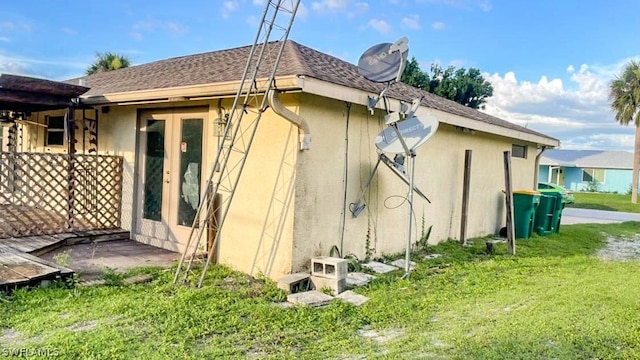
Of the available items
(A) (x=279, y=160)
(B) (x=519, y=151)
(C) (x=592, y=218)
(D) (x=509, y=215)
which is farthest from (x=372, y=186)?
(C) (x=592, y=218)

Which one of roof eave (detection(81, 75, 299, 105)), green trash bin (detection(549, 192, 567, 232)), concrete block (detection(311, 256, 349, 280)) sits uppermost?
roof eave (detection(81, 75, 299, 105))

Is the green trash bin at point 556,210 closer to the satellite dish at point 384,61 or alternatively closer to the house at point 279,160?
the house at point 279,160

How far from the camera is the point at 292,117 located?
5.21 m

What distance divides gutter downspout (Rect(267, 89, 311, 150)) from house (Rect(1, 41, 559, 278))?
2 centimetres

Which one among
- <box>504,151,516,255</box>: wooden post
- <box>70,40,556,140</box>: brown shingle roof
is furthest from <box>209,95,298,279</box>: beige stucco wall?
<box>504,151,516,255</box>: wooden post

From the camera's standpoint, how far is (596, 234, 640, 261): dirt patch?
8435mm

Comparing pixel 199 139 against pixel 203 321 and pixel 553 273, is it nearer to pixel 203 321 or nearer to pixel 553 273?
pixel 203 321

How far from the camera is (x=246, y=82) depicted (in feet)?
17.6

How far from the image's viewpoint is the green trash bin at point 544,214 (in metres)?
10.6

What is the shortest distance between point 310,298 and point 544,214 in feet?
26.7

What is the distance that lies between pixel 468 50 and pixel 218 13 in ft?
47.0

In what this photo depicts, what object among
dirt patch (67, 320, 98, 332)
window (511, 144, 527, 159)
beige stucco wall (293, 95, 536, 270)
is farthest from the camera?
window (511, 144, 527, 159)

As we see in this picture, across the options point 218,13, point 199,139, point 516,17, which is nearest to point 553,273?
point 199,139

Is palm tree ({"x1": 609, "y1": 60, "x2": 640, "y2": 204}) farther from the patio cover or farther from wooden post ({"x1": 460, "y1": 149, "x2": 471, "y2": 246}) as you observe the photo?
the patio cover
